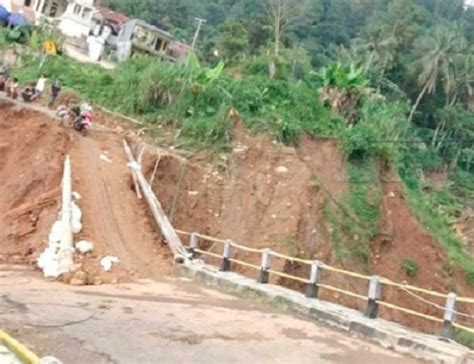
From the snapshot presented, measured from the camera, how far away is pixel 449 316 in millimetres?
10859

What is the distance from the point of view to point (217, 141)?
79.0 ft

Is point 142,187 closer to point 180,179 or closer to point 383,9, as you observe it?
point 180,179

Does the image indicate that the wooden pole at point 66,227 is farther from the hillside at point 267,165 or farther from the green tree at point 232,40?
the green tree at point 232,40

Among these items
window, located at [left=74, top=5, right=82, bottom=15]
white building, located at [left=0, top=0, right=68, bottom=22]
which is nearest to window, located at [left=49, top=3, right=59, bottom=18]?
white building, located at [left=0, top=0, right=68, bottom=22]

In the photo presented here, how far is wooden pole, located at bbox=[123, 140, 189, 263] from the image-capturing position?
17422 millimetres

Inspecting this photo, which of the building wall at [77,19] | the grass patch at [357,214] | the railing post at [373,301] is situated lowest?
the railing post at [373,301]

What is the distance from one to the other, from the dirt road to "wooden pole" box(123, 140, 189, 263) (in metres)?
3.56

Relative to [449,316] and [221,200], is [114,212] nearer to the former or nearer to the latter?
[221,200]

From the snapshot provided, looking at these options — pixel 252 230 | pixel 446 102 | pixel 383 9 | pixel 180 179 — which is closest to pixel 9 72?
pixel 180 179

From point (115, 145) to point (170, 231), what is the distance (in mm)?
6419

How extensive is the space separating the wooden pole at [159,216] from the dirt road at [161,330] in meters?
3.56

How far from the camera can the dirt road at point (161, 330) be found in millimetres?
9336

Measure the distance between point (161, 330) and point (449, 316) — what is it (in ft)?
12.9

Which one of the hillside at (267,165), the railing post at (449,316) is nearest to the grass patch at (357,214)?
the hillside at (267,165)
